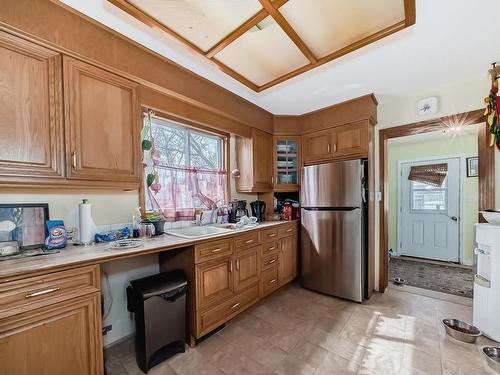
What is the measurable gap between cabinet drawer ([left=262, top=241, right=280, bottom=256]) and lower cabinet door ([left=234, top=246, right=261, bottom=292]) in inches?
3.8

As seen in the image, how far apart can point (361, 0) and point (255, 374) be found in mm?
2524

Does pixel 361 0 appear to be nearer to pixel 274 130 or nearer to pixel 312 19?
pixel 312 19

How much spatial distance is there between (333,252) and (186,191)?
188 cm

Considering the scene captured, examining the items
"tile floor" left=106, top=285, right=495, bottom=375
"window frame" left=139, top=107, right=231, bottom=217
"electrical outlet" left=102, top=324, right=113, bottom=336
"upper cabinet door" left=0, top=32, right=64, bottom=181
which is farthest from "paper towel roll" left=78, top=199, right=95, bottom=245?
"tile floor" left=106, top=285, right=495, bottom=375

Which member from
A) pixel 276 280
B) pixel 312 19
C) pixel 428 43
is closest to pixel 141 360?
pixel 276 280

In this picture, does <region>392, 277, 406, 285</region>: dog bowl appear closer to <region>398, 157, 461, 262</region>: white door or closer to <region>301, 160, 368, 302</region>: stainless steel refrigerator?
<region>301, 160, 368, 302</region>: stainless steel refrigerator

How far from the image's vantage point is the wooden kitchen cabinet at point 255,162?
111 inches

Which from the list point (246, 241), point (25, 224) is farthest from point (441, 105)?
point (25, 224)

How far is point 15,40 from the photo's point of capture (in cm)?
117

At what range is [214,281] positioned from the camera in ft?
6.00

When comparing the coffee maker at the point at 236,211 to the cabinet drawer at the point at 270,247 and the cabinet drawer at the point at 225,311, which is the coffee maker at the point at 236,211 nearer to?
the cabinet drawer at the point at 270,247

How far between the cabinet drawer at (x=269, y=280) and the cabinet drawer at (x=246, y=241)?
1.34ft

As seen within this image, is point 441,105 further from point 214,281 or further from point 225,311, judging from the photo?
point 225,311

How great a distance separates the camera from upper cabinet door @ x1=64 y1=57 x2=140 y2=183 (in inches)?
53.1
